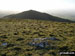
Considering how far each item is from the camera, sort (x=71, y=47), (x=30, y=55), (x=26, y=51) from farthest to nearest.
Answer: (x=71, y=47)
(x=26, y=51)
(x=30, y=55)

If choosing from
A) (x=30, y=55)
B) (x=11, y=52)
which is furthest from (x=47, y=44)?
(x=11, y=52)

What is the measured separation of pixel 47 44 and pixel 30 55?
12.8 ft

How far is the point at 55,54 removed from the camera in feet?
46.8

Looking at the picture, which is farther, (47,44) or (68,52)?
(47,44)

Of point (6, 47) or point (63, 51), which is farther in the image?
point (6, 47)

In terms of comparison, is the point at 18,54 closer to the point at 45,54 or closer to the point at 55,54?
the point at 45,54

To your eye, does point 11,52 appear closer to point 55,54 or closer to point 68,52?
point 55,54

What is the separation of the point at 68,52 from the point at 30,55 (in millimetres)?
4347

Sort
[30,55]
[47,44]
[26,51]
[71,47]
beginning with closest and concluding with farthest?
[30,55], [26,51], [71,47], [47,44]

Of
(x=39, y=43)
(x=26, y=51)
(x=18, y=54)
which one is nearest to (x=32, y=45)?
(x=39, y=43)

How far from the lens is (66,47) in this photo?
1641cm

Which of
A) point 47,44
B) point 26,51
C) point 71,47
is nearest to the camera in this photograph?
point 26,51

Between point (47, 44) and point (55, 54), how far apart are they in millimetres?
3261

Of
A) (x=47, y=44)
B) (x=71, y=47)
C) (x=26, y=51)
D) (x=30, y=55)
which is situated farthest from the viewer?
(x=47, y=44)
